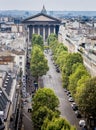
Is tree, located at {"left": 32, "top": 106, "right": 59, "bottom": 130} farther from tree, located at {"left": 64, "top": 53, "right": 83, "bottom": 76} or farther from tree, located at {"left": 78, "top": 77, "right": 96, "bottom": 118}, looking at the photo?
tree, located at {"left": 64, "top": 53, "right": 83, "bottom": 76}

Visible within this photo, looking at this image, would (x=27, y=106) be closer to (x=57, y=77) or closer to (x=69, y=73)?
(x=69, y=73)

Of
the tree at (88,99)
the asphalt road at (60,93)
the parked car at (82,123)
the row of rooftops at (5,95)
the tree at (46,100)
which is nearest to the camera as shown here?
the row of rooftops at (5,95)

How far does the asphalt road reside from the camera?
89456 millimetres

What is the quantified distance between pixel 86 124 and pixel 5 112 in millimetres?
29032

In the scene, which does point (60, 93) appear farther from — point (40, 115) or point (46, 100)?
point (40, 115)

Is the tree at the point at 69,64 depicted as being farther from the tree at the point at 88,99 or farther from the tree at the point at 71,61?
the tree at the point at 88,99

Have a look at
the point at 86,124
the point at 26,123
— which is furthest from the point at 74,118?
the point at 26,123

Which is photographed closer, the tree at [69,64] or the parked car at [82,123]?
the parked car at [82,123]

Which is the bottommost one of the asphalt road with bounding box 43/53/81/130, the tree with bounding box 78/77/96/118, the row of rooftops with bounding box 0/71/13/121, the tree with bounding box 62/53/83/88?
the asphalt road with bounding box 43/53/81/130

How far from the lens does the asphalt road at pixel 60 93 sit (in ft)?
293

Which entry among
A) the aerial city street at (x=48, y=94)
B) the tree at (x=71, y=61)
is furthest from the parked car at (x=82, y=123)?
the tree at (x=71, y=61)

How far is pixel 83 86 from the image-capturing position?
83.2 metres

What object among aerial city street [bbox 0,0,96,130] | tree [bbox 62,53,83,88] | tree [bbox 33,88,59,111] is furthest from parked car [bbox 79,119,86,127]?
tree [bbox 62,53,83,88]

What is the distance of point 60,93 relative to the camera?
11506 cm
